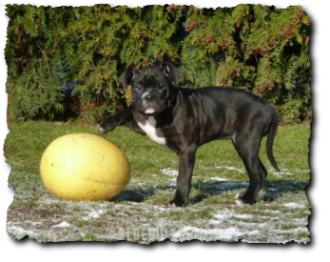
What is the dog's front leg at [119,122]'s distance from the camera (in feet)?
19.2

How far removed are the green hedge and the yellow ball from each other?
4934 millimetres

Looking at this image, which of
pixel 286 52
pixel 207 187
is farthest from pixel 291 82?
pixel 207 187

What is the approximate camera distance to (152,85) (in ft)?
18.1

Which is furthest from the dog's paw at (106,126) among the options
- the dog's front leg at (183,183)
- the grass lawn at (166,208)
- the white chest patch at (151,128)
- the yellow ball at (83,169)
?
the dog's front leg at (183,183)

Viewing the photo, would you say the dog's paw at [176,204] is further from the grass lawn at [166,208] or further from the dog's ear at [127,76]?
the dog's ear at [127,76]

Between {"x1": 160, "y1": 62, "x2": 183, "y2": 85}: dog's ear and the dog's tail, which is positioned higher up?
{"x1": 160, "y1": 62, "x2": 183, "y2": 85}: dog's ear

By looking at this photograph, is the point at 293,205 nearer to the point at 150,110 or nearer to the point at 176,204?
the point at 176,204

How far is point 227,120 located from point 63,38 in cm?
563

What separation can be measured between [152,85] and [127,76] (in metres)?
0.36

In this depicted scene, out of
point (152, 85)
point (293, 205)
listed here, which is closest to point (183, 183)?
point (152, 85)

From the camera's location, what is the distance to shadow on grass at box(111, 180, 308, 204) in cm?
618

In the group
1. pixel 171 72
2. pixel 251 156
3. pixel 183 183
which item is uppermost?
pixel 171 72

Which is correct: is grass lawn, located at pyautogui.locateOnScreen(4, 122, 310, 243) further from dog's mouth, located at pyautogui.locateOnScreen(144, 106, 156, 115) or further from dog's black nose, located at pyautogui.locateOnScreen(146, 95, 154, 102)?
dog's black nose, located at pyautogui.locateOnScreen(146, 95, 154, 102)

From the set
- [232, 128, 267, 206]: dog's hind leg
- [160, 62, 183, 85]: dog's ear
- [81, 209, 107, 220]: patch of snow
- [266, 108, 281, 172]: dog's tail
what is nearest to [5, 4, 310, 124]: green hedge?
[266, 108, 281, 172]: dog's tail
